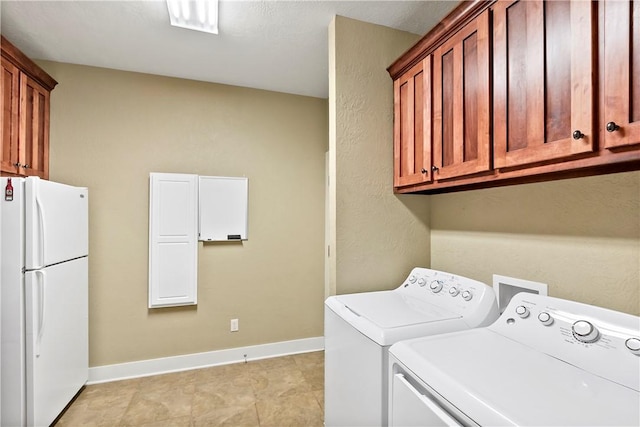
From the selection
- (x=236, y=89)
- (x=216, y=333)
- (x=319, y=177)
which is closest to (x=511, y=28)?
(x=319, y=177)

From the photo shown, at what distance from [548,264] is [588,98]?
0.77m

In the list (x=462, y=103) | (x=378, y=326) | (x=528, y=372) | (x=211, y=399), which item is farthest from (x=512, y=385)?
(x=211, y=399)

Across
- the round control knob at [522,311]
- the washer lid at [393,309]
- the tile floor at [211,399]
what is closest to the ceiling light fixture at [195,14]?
the washer lid at [393,309]

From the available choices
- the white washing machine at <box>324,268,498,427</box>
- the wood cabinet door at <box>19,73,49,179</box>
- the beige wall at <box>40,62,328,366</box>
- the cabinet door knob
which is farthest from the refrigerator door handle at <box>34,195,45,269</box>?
the cabinet door knob

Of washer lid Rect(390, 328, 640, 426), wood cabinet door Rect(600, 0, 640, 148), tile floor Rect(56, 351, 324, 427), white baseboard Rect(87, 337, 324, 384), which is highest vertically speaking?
wood cabinet door Rect(600, 0, 640, 148)

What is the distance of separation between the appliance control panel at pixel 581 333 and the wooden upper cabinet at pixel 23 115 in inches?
118

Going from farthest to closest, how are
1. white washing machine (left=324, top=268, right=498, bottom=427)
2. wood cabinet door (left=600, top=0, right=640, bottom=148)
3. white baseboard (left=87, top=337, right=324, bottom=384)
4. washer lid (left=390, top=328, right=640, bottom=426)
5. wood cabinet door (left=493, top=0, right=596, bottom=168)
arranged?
1. white baseboard (left=87, top=337, right=324, bottom=384)
2. white washing machine (left=324, top=268, right=498, bottom=427)
3. wood cabinet door (left=493, top=0, right=596, bottom=168)
4. wood cabinet door (left=600, top=0, right=640, bottom=148)
5. washer lid (left=390, top=328, right=640, bottom=426)

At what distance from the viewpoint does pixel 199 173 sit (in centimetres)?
281

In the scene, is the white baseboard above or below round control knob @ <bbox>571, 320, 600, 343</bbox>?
below

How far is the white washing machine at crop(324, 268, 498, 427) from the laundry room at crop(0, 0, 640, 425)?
26cm

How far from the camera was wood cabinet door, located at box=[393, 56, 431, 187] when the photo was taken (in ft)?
5.61

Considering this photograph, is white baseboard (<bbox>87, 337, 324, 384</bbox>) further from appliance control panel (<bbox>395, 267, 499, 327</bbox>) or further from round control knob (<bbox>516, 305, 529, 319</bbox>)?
round control knob (<bbox>516, 305, 529, 319</bbox>)

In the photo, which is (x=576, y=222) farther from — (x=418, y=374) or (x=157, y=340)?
(x=157, y=340)

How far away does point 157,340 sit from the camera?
2660 mm
